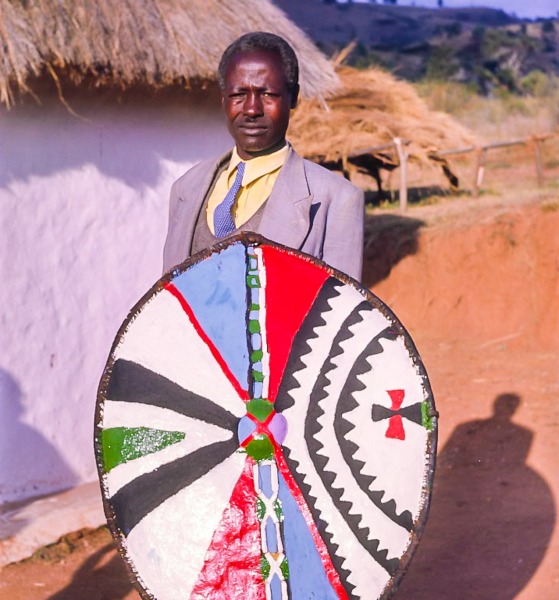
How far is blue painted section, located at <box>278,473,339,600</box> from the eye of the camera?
222 cm

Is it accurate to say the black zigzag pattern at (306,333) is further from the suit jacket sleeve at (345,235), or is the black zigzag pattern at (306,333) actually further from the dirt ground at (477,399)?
the dirt ground at (477,399)

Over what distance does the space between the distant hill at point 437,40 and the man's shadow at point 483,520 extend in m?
19.1

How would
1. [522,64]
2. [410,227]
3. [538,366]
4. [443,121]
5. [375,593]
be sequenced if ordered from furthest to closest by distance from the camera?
[522,64], [443,121], [410,227], [538,366], [375,593]

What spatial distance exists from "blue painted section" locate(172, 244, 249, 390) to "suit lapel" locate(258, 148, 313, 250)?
7.4 inches

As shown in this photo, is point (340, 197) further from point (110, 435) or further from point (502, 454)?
point (502, 454)

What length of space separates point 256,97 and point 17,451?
2.86 m

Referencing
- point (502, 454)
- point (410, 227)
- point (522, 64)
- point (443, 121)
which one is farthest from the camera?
point (522, 64)

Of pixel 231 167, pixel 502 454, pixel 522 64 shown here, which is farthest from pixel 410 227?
pixel 522 64

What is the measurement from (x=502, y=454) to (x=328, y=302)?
3.99 m

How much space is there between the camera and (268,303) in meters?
2.29

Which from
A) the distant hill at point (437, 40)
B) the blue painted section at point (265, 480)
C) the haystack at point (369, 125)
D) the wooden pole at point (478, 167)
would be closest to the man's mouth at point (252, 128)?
the blue painted section at point (265, 480)

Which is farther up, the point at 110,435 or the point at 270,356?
the point at 270,356

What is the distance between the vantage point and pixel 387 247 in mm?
10664

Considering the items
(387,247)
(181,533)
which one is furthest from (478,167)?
(181,533)
